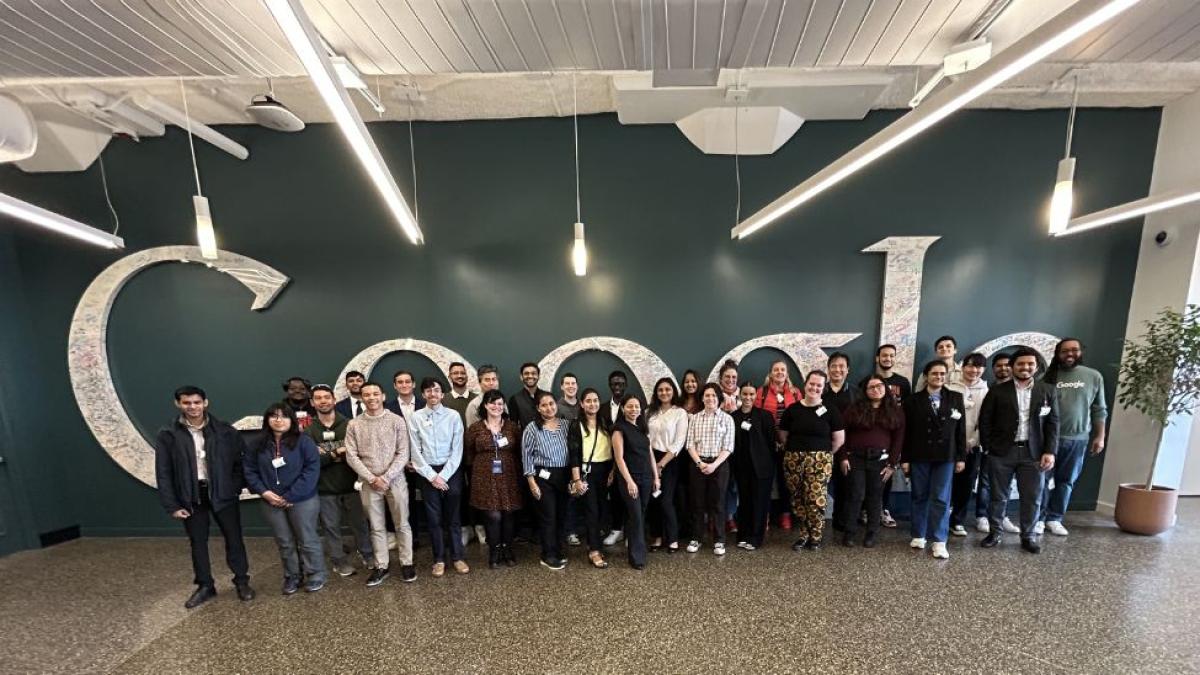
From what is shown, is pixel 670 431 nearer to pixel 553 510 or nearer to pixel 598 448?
pixel 598 448

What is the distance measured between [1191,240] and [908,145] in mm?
2603

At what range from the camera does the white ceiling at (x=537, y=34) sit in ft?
5.97

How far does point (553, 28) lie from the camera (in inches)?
76.4

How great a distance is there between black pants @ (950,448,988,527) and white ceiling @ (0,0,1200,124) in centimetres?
312

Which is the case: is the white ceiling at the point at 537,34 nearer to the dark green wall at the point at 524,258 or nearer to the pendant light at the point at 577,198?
the pendant light at the point at 577,198

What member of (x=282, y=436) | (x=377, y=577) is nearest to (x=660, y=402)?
(x=377, y=577)

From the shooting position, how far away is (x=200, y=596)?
309 cm

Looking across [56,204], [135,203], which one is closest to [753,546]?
[135,203]

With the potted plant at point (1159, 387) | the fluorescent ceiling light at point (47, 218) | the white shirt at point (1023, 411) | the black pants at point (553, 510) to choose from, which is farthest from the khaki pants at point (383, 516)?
the potted plant at point (1159, 387)

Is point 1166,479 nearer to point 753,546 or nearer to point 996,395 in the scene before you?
point 996,395

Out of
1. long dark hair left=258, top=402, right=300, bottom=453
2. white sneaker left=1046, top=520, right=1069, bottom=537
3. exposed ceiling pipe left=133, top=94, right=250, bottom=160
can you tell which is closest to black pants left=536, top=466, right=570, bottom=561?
long dark hair left=258, top=402, right=300, bottom=453

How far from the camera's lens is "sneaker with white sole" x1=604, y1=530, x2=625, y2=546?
148 inches

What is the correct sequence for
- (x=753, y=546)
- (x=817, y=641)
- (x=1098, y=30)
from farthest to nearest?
1. (x=753, y=546)
2. (x=817, y=641)
3. (x=1098, y=30)

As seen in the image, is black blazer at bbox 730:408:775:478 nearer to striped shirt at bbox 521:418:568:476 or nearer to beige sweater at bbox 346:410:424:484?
striped shirt at bbox 521:418:568:476
